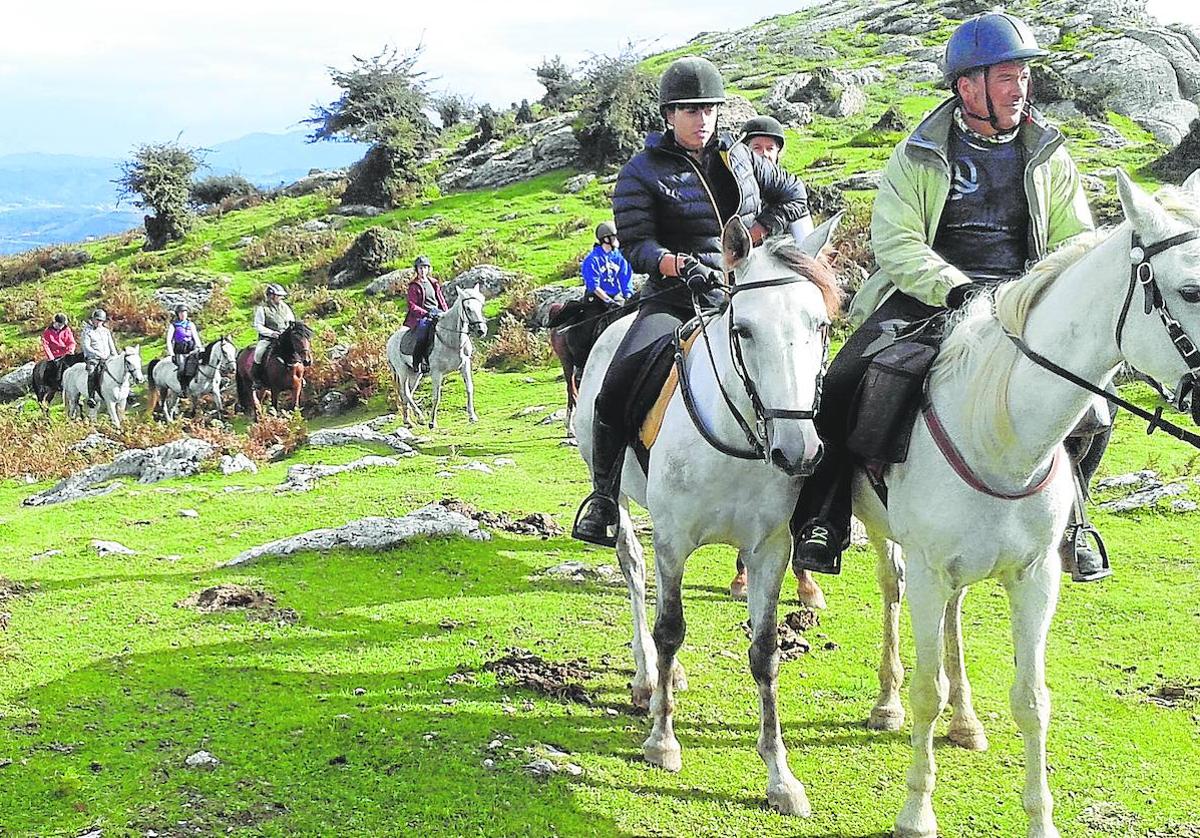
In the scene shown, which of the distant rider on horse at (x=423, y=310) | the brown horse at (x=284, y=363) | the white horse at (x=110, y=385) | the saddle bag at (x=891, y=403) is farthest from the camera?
the white horse at (x=110, y=385)

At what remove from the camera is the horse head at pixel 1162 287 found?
8.82ft

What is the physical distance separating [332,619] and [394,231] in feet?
84.2

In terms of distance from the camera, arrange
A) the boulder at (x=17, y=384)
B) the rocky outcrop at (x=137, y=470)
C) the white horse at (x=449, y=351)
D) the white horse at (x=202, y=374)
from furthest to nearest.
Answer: the boulder at (x=17, y=384), the white horse at (x=202, y=374), the white horse at (x=449, y=351), the rocky outcrop at (x=137, y=470)

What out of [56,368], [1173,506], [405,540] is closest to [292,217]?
[56,368]

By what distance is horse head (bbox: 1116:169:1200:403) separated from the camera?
2.69 meters

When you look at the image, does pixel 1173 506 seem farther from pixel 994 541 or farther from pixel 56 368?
pixel 56 368

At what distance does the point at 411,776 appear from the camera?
4.48 metres

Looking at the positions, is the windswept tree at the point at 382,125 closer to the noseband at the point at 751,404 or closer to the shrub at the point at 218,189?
the shrub at the point at 218,189

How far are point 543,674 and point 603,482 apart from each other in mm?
1284

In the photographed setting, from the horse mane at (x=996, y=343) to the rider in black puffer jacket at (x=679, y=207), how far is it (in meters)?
1.43

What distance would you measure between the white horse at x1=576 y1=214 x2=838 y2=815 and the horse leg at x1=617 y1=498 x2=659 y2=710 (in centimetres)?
41

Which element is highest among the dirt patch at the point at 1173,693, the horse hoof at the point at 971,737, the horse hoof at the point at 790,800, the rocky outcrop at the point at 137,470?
the rocky outcrop at the point at 137,470

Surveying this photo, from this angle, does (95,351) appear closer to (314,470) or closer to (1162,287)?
(314,470)

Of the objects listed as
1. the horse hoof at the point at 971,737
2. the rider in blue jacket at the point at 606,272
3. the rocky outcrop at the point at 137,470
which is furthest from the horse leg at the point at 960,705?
the rocky outcrop at the point at 137,470
